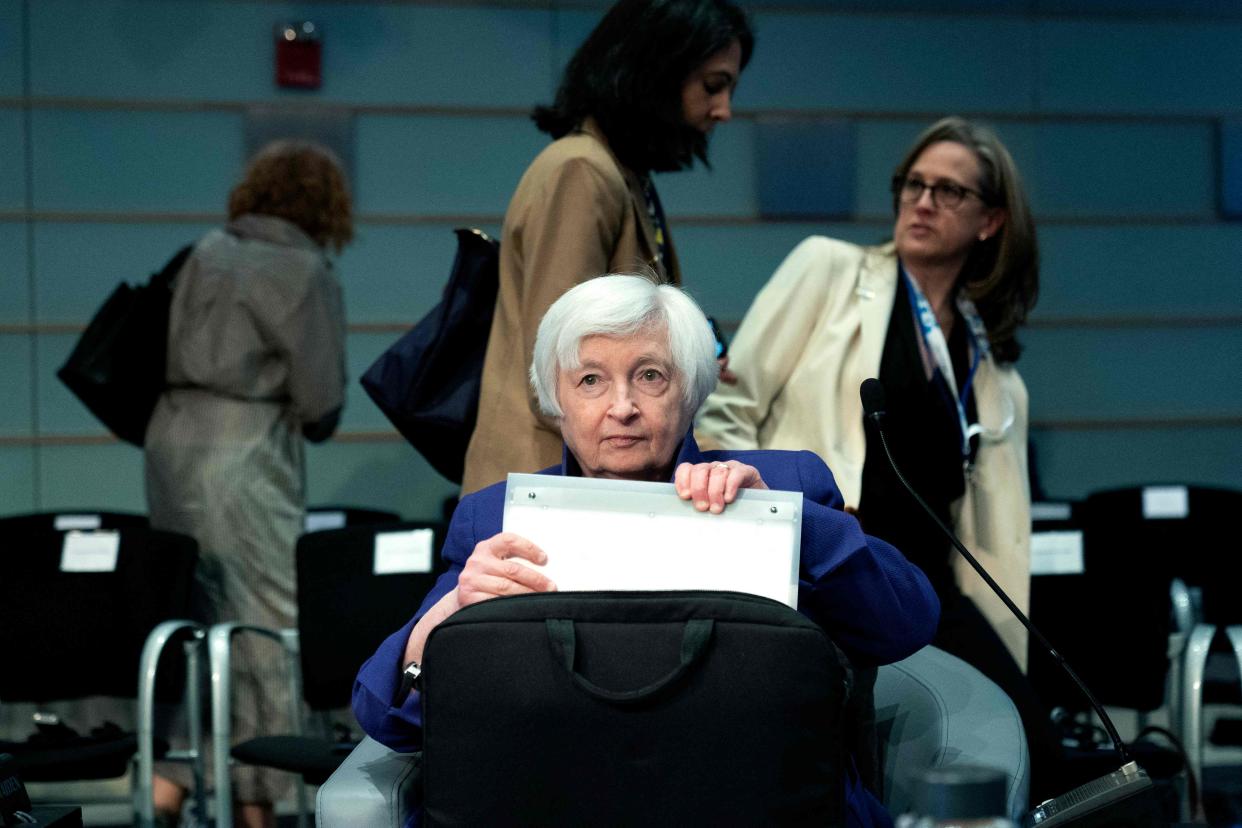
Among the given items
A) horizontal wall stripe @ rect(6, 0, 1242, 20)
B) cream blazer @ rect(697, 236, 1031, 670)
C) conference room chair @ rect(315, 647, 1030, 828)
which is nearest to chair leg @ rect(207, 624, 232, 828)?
cream blazer @ rect(697, 236, 1031, 670)

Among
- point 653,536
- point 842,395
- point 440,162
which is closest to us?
point 653,536

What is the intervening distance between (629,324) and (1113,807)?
0.85 m

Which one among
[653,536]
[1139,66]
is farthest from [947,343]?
[1139,66]

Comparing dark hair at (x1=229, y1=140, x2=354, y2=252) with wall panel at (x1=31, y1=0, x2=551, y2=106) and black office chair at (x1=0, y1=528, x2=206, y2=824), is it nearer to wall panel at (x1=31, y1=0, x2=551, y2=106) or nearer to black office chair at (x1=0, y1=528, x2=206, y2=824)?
black office chair at (x1=0, y1=528, x2=206, y2=824)

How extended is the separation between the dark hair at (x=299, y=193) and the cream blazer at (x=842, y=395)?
171cm

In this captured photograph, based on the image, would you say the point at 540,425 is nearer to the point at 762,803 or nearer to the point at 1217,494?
the point at 762,803

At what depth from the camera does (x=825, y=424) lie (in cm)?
278

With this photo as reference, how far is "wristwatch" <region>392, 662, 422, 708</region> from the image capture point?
1.78 metres

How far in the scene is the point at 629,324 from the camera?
196 cm

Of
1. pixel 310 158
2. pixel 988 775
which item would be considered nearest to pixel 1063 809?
pixel 988 775

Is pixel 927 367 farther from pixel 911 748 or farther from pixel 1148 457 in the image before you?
pixel 1148 457

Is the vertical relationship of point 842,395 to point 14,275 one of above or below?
below

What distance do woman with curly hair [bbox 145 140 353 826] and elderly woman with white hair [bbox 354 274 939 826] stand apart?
215 centimetres

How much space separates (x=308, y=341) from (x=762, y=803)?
277 centimetres
